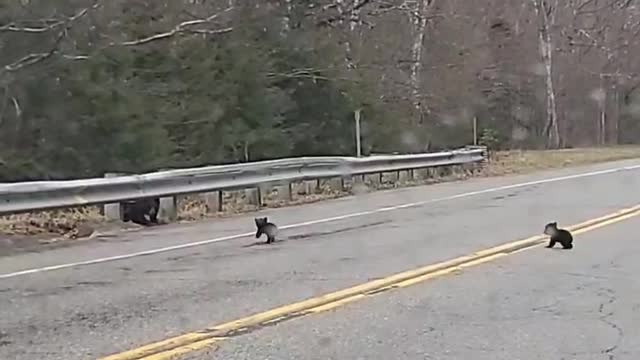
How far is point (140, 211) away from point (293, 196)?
4910 mm

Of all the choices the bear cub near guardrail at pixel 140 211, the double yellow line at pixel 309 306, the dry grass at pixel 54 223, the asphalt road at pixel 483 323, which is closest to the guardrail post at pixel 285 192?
the bear cub near guardrail at pixel 140 211

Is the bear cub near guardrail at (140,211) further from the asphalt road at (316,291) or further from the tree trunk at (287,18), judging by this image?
the tree trunk at (287,18)

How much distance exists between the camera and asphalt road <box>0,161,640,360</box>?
6.93 meters

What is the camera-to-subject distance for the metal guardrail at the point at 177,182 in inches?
513

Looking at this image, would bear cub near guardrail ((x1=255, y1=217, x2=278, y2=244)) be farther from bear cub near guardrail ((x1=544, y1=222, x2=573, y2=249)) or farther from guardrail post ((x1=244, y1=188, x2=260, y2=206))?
guardrail post ((x1=244, y1=188, x2=260, y2=206))

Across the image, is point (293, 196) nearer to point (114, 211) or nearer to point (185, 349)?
point (114, 211)

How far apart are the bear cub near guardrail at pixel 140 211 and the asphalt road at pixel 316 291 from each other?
681mm

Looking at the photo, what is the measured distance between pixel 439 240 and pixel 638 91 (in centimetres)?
4592

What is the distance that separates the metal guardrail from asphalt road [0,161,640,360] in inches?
29.3

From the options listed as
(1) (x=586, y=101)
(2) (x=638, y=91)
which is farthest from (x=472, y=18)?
(2) (x=638, y=91)

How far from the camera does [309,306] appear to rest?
816cm

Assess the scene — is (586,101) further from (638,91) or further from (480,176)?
(480,176)

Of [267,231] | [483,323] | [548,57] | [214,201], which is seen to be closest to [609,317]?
[483,323]

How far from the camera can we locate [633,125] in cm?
5584
